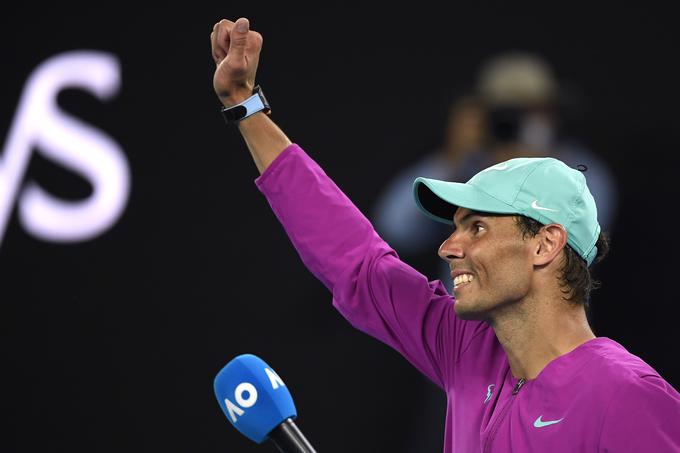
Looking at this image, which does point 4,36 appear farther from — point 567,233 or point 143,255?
point 567,233

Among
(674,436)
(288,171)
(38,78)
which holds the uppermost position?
(38,78)

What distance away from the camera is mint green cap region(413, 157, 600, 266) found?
1.98 metres

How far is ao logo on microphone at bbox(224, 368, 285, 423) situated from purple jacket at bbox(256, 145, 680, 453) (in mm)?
308

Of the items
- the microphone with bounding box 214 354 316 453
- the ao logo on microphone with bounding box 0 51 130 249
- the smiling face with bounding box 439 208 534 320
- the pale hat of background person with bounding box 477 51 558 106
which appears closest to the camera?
the microphone with bounding box 214 354 316 453

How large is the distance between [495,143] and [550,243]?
1751 mm

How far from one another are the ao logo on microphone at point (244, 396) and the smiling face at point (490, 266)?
1.08 ft

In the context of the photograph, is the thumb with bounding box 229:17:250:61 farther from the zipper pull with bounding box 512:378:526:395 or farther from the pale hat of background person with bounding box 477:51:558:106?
the pale hat of background person with bounding box 477:51:558:106

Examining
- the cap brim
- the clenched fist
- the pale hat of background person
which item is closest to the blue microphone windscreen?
the cap brim

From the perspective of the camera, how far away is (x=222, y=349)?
3650 mm

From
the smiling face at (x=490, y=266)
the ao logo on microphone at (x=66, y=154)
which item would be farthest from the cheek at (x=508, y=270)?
the ao logo on microphone at (x=66, y=154)

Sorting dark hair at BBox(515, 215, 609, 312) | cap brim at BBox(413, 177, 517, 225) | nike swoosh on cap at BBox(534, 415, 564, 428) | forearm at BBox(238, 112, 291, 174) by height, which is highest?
forearm at BBox(238, 112, 291, 174)

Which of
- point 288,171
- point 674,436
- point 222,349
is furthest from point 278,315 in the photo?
point 674,436

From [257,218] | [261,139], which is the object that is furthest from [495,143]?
[261,139]

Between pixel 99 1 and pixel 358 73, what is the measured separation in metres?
0.85
